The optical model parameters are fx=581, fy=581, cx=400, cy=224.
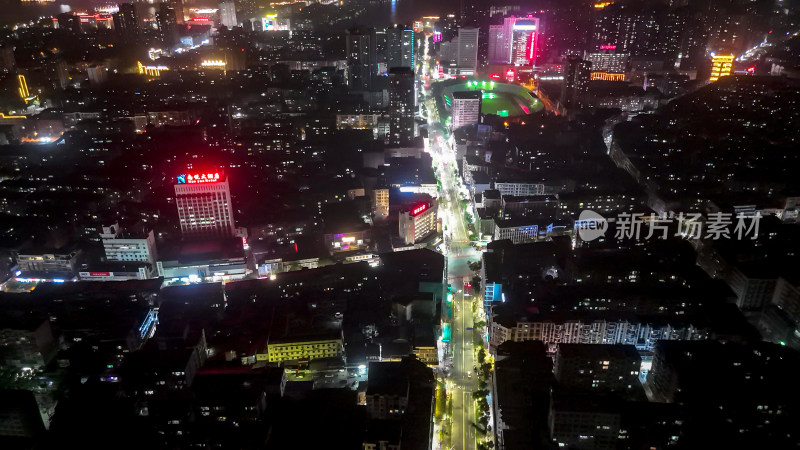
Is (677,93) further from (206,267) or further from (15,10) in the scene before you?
(15,10)

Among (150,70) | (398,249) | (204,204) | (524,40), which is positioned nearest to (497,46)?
(524,40)

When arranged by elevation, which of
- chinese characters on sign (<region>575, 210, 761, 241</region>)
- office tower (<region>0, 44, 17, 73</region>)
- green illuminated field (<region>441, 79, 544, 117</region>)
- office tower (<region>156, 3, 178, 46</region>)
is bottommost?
chinese characters on sign (<region>575, 210, 761, 241</region>)

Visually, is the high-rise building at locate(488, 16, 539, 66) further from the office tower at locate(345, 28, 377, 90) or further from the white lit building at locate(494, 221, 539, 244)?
the white lit building at locate(494, 221, 539, 244)

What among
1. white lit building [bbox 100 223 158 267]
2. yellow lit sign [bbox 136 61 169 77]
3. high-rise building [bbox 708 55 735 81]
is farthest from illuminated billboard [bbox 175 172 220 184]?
high-rise building [bbox 708 55 735 81]

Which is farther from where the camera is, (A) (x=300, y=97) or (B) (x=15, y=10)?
(B) (x=15, y=10)

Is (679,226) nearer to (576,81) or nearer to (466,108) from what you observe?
(466,108)

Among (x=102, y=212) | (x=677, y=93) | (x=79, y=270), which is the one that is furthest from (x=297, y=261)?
(x=677, y=93)

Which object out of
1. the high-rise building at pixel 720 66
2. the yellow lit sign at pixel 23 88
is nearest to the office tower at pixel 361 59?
the yellow lit sign at pixel 23 88
